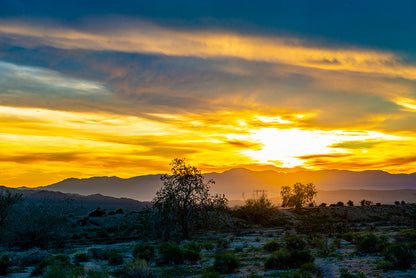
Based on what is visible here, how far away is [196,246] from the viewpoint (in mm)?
30016

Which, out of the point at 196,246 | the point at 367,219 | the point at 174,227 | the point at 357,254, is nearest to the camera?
the point at 357,254

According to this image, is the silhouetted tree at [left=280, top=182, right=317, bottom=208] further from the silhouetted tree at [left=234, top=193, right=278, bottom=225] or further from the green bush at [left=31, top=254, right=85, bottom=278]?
the green bush at [left=31, top=254, right=85, bottom=278]

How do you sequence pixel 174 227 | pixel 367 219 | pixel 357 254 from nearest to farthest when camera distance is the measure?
pixel 357 254, pixel 174 227, pixel 367 219

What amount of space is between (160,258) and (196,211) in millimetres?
17227

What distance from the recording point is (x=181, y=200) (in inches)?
1649

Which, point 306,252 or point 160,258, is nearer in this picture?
Answer: point 306,252

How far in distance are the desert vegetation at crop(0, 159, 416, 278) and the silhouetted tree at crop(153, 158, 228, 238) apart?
0.10 metres

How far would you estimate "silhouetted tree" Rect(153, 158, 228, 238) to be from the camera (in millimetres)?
41281

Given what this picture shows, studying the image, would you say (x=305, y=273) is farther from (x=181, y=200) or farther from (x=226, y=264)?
(x=181, y=200)

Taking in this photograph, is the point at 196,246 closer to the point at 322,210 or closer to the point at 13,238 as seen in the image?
the point at 13,238

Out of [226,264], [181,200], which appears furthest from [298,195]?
[226,264]

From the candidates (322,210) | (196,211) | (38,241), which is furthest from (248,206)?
(38,241)

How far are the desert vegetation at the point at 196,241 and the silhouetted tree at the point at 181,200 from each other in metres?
0.10

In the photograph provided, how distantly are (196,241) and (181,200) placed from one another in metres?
4.90
